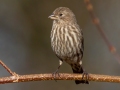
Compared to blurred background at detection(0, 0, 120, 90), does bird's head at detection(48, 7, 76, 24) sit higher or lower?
higher

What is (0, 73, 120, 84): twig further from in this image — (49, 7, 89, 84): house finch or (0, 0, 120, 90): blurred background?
(0, 0, 120, 90): blurred background

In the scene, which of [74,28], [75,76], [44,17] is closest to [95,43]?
[44,17]

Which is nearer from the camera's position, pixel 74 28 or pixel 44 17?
pixel 74 28

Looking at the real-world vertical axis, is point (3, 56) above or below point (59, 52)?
below

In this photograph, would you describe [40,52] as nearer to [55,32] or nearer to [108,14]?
[108,14]

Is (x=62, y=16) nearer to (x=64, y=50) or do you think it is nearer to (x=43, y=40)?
(x=64, y=50)

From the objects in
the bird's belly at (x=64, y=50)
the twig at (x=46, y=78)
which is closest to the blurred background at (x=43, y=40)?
the bird's belly at (x=64, y=50)

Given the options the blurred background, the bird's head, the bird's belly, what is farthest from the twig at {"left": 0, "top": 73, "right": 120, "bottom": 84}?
the blurred background
